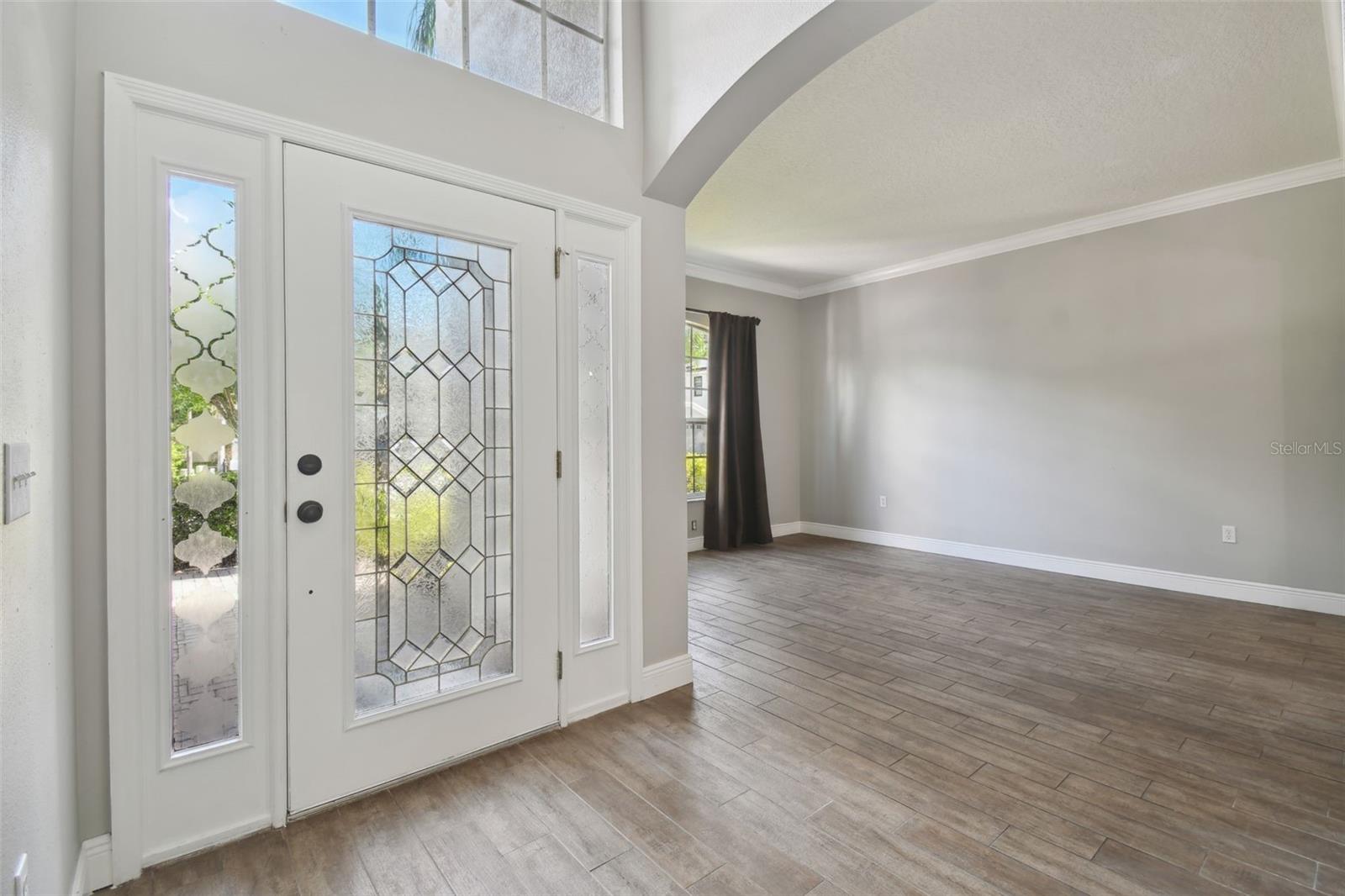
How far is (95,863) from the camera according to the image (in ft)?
4.99

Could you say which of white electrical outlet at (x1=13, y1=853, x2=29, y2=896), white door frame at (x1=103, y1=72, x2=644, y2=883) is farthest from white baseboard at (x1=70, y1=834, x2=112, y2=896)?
white electrical outlet at (x1=13, y1=853, x2=29, y2=896)

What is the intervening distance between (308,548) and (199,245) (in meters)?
0.89

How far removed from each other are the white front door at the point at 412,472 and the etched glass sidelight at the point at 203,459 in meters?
0.15

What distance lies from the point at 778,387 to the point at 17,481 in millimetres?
6120

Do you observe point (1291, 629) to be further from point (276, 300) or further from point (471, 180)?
point (276, 300)

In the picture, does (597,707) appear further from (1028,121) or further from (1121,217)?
(1121,217)

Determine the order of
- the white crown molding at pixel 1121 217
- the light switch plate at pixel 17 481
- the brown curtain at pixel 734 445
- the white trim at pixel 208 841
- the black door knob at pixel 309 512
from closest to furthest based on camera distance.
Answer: the light switch plate at pixel 17 481, the white trim at pixel 208 841, the black door knob at pixel 309 512, the white crown molding at pixel 1121 217, the brown curtain at pixel 734 445

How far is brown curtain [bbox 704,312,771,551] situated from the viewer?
6.04 metres

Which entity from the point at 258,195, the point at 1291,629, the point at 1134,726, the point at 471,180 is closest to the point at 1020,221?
the point at 1291,629

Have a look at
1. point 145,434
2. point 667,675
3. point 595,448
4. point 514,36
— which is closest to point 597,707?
point 667,675

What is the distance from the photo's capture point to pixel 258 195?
1.73 meters

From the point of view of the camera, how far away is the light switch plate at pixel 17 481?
0.97 m

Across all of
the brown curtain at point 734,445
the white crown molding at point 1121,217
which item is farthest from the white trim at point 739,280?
the white crown molding at point 1121,217

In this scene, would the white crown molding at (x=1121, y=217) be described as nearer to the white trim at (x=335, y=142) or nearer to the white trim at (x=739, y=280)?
the white trim at (x=739, y=280)
